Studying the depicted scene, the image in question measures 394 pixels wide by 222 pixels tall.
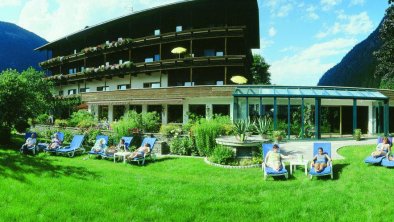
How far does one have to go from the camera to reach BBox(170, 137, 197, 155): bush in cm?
1600

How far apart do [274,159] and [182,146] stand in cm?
609

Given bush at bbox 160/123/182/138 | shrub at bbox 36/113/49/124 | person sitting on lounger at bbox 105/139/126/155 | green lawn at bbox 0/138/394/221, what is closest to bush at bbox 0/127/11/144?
person sitting on lounger at bbox 105/139/126/155

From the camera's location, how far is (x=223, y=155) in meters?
13.2

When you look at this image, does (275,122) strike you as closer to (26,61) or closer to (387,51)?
(387,51)

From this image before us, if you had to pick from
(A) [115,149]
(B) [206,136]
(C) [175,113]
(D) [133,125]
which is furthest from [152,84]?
(B) [206,136]

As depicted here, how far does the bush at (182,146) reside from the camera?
15996 mm

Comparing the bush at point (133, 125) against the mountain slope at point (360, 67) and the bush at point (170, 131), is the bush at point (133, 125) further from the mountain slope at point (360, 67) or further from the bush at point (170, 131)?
the mountain slope at point (360, 67)

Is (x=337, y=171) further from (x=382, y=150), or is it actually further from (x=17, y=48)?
(x=17, y=48)

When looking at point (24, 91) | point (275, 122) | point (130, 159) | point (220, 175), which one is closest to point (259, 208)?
point (220, 175)

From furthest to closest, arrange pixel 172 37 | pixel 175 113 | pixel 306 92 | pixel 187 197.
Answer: pixel 172 37
pixel 175 113
pixel 306 92
pixel 187 197

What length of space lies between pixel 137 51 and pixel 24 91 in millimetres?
16308

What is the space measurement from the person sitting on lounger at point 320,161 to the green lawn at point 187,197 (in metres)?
0.43

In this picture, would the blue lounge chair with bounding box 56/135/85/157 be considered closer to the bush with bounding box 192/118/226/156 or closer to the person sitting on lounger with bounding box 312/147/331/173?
the bush with bounding box 192/118/226/156

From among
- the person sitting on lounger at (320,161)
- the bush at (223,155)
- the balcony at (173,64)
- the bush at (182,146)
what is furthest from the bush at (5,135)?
the person sitting on lounger at (320,161)
